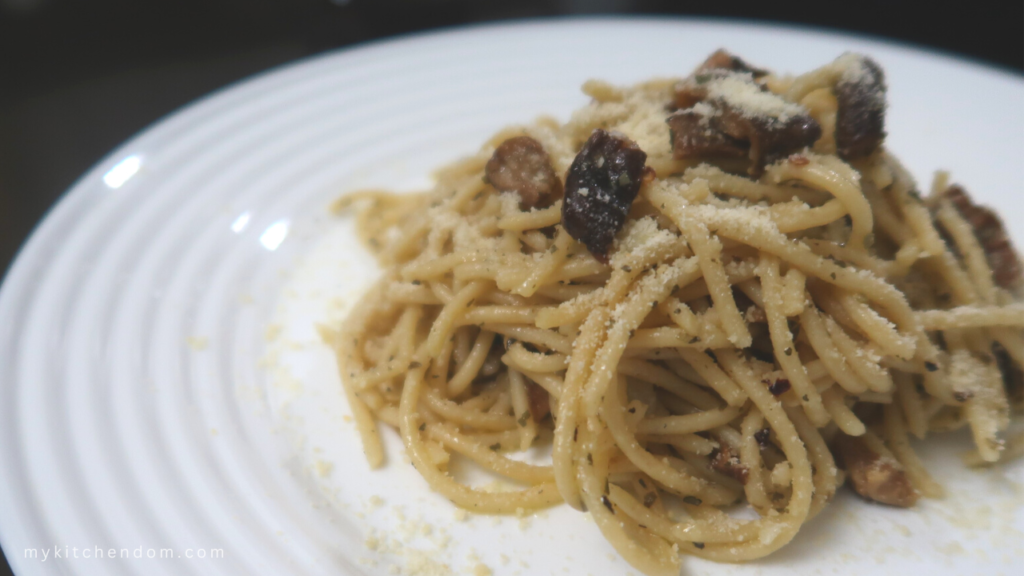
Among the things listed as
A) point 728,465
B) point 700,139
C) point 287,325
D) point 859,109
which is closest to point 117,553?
point 287,325

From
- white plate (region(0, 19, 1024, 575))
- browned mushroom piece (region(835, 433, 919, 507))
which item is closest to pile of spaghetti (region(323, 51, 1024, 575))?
browned mushroom piece (region(835, 433, 919, 507))

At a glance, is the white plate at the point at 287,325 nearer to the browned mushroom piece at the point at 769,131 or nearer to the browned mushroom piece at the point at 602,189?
the browned mushroom piece at the point at 602,189

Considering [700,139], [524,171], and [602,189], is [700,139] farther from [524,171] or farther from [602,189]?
[524,171]

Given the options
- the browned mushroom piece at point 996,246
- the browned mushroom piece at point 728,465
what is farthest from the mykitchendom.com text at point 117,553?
the browned mushroom piece at point 996,246

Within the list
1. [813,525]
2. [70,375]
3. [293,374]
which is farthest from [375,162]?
[813,525]

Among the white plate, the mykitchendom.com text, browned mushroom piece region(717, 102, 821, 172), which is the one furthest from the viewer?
browned mushroom piece region(717, 102, 821, 172)

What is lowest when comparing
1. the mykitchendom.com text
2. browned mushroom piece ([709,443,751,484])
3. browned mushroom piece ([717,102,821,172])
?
browned mushroom piece ([709,443,751,484])

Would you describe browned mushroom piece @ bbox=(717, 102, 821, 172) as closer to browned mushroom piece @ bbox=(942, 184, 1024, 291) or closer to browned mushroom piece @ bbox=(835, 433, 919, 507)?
browned mushroom piece @ bbox=(942, 184, 1024, 291)

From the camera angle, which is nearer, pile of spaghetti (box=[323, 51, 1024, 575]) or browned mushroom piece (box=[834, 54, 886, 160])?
pile of spaghetti (box=[323, 51, 1024, 575])
